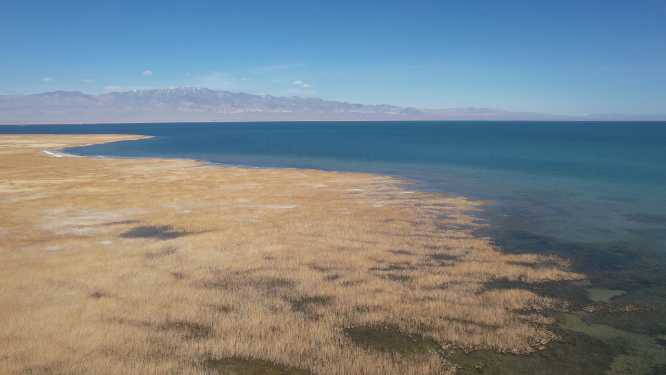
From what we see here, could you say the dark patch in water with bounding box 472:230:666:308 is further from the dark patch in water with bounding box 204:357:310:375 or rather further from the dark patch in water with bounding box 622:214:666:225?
the dark patch in water with bounding box 204:357:310:375

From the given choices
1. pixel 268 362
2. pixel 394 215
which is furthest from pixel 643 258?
pixel 268 362

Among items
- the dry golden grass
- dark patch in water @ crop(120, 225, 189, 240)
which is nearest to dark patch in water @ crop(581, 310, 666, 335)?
the dry golden grass

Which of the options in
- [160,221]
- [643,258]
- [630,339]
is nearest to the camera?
[630,339]

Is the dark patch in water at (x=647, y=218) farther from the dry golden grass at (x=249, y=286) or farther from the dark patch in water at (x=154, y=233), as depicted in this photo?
the dark patch in water at (x=154, y=233)

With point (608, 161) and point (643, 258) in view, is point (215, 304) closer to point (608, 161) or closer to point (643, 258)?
point (643, 258)

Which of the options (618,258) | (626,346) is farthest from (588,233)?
(626,346)

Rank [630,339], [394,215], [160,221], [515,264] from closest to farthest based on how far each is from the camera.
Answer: [630,339]
[515,264]
[160,221]
[394,215]

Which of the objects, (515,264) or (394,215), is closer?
(515,264)

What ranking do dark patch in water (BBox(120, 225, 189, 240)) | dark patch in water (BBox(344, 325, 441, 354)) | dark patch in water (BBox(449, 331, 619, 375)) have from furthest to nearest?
dark patch in water (BBox(120, 225, 189, 240)), dark patch in water (BBox(344, 325, 441, 354)), dark patch in water (BBox(449, 331, 619, 375))
